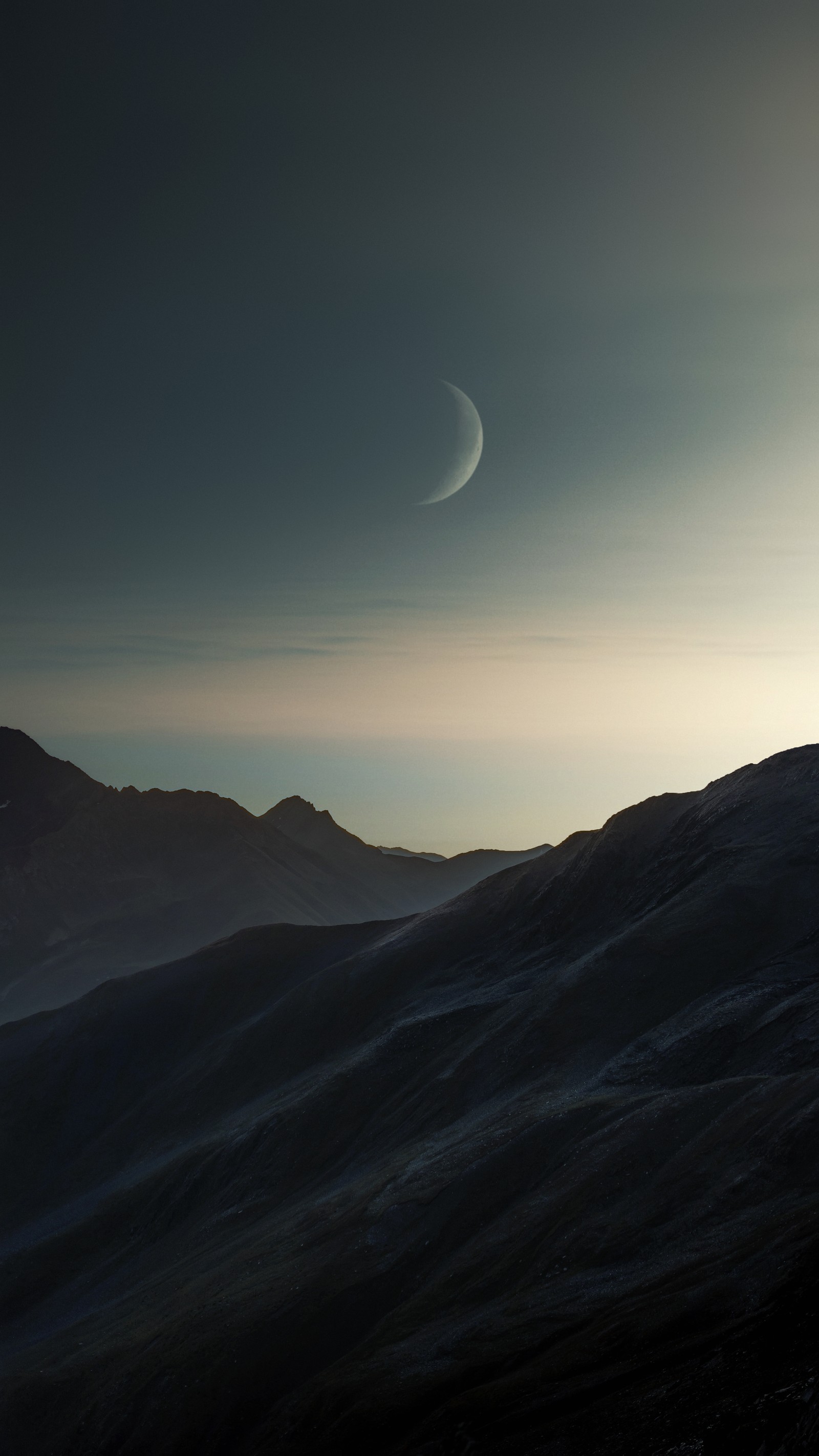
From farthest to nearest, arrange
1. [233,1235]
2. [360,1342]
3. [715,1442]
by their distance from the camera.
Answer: [233,1235] → [360,1342] → [715,1442]

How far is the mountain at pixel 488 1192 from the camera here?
101ft

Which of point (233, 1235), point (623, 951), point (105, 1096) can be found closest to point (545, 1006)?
point (623, 951)

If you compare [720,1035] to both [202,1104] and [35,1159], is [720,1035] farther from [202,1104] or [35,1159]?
[35,1159]

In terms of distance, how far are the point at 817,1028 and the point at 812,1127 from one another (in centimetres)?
1221

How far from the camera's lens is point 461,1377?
34000 mm

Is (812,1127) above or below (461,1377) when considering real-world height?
above

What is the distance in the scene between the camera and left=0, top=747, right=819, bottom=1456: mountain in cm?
3073

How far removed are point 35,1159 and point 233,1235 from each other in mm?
44856

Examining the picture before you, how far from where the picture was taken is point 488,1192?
46.3m

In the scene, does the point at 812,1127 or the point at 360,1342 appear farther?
the point at 360,1342

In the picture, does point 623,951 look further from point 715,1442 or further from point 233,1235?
point 715,1442

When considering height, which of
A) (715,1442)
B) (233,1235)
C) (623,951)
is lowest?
(233,1235)

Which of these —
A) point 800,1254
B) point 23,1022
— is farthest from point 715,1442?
point 23,1022

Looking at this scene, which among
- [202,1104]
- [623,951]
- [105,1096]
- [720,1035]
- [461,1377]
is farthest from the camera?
[105,1096]
